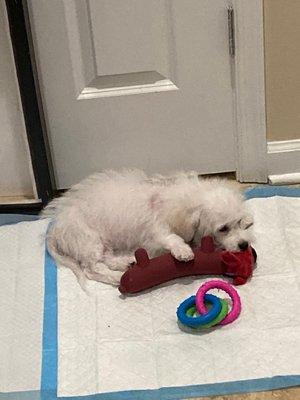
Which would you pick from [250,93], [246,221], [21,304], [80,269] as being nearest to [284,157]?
[250,93]

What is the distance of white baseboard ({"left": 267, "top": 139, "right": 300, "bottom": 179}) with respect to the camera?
2488mm

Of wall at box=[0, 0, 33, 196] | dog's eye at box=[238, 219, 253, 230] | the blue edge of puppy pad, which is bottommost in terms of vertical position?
the blue edge of puppy pad

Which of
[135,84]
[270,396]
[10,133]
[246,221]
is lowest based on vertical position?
[270,396]

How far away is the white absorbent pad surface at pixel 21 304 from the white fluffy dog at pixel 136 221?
89 mm

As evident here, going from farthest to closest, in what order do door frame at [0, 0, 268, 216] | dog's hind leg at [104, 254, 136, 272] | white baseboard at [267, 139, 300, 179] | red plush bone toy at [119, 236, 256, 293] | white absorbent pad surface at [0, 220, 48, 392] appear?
white baseboard at [267, 139, 300, 179] < door frame at [0, 0, 268, 216] < dog's hind leg at [104, 254, 136, 272] < red plush bone toy at [119, 236, 256, 293] < white absorbent pad surface at [0, 220, 48, 392]

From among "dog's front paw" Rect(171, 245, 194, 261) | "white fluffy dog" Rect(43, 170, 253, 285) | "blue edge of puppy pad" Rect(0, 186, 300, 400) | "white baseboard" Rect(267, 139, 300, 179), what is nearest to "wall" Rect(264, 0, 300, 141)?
"white baseboard" Rect(267, 139, 300, 179)

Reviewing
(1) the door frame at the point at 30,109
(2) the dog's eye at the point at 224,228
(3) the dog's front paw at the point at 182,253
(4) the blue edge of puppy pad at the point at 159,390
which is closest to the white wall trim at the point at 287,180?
(2) the dog's eye at the point at 224,228

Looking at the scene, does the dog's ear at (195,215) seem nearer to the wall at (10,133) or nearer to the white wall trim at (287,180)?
the white wall trim at (287,180)

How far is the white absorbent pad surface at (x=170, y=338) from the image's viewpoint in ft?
5.82

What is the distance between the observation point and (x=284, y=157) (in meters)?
2.50

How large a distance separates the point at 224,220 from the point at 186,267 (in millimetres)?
162

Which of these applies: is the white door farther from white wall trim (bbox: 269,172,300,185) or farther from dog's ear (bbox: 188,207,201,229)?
dog's ear (bbox: 188,207,201,229)

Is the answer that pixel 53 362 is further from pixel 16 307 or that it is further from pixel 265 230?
pixel 265 230

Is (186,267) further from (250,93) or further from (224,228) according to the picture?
(250,93)
